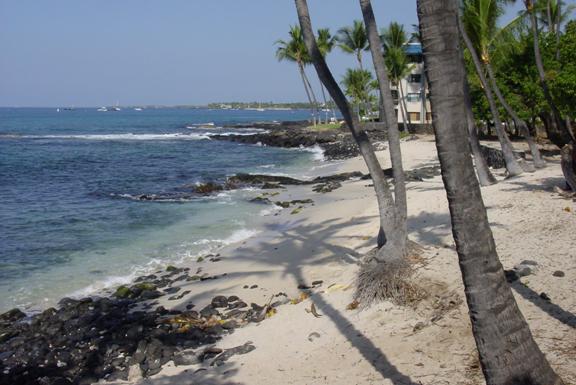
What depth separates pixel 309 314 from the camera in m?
7.92

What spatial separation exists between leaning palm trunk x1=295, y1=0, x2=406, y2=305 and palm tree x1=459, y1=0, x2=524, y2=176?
8971 millimetres

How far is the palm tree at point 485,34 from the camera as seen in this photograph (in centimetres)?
1644

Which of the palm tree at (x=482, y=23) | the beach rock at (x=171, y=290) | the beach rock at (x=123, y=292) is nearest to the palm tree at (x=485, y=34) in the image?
the palm tree at (x=482, y=23)

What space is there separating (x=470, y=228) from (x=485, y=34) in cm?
1612

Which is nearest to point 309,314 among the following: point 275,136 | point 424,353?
point 424,353

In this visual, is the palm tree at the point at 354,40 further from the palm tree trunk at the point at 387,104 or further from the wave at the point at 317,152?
the palm tree trunk at the point at 387,104

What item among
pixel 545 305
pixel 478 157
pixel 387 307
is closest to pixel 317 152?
pixel 478 157

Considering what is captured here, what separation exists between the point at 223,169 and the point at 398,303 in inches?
1099

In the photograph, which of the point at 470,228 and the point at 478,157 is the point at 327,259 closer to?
the point at 478,157

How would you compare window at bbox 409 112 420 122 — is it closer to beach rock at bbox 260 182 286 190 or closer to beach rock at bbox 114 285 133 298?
beach rock at bbox 260 182 286 190

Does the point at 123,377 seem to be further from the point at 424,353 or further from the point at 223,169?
the point at 223,169

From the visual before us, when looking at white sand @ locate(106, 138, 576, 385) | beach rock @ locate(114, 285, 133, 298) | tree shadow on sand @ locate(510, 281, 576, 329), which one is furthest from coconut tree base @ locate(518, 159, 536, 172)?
beach rock @ locate(114, 285, 133, 298)

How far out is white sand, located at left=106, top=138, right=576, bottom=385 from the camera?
559cm

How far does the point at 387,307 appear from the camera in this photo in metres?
7.21
